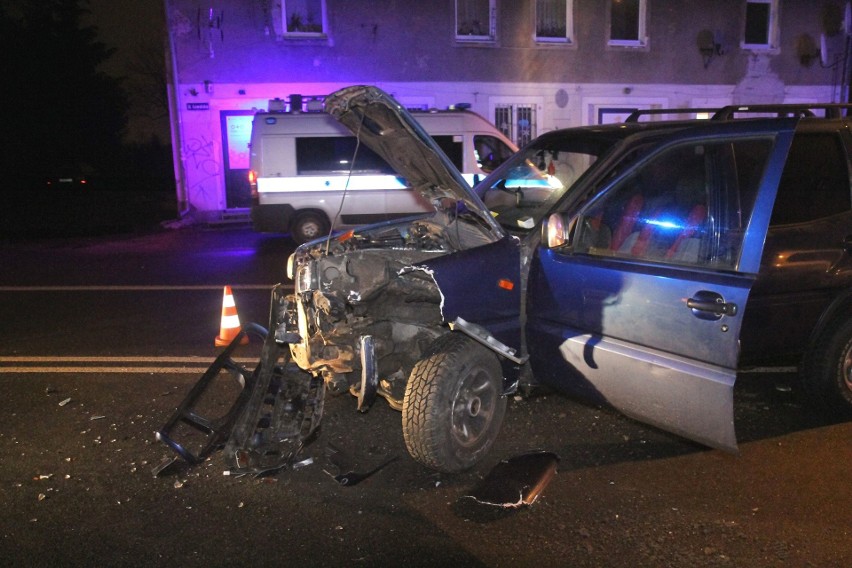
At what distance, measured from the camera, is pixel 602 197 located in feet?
13.0

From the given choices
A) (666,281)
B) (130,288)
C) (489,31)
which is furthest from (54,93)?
(666,281)

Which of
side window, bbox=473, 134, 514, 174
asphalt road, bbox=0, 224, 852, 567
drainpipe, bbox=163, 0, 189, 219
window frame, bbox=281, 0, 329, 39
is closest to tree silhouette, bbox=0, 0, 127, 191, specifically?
drainpipe, bbox=163, 0, 189, 219

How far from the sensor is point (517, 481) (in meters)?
3.90

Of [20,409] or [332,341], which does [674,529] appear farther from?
[20,409]

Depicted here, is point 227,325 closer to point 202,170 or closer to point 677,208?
point 677,208

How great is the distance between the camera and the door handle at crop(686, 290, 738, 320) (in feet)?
10.9

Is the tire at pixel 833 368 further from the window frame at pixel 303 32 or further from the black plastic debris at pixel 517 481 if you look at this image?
the window frame at pixel 303 32

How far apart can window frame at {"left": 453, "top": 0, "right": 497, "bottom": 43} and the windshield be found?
45.1 ft

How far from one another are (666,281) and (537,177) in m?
1.85

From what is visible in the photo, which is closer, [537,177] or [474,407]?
[474,407]

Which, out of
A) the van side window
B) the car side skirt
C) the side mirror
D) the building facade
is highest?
the building facade

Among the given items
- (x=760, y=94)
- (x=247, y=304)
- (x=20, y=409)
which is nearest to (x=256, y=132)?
(x=247, y=304)

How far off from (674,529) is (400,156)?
2.72 metres

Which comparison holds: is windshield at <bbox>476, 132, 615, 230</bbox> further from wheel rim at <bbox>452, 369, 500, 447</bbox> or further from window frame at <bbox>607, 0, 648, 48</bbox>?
window frame at <bbox>607, 0, 648, 48</bbox>
